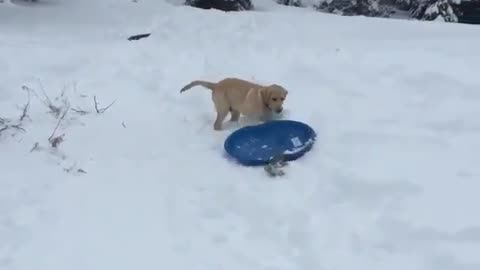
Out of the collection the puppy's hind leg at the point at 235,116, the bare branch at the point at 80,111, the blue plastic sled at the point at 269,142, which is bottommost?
the bare branch at the point at 80,111

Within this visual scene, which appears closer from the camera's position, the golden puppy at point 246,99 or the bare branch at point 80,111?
the golden puppy at point 246,99

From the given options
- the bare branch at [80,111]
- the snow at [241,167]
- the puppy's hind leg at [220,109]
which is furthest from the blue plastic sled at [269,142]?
the bare branch at [80,111]

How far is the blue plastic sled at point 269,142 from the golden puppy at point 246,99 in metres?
0.12

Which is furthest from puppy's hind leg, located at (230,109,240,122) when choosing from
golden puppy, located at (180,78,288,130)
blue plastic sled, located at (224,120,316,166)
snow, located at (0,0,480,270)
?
blue plastic sled, located at (224,120,316,166)

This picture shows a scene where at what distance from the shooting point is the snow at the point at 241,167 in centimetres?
379

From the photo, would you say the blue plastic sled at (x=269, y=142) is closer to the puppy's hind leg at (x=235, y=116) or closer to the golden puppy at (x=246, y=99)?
the golden puppy at (x=246, y=99)

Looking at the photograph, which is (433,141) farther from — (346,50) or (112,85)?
(112,85)

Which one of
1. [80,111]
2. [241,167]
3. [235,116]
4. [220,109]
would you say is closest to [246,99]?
[220,109]

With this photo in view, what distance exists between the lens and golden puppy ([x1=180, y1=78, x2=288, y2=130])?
5.30 metres

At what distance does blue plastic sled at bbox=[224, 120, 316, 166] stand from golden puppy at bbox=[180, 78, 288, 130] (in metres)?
0.12

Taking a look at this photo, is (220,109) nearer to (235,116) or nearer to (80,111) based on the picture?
(235,116)

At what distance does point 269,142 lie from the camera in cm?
525

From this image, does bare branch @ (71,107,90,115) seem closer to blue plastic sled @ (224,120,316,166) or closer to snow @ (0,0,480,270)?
snow @ (0,0,480,270)

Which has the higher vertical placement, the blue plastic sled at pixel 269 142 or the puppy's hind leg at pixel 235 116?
the blue plastic sled at pixel 269 142
